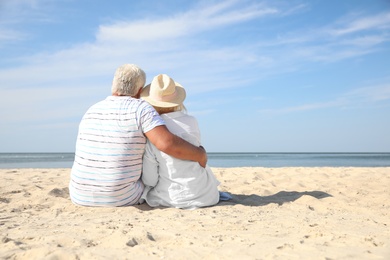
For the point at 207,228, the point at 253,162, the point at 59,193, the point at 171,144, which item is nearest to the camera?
the point at 207,228

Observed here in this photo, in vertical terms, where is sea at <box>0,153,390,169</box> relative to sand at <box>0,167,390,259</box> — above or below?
below

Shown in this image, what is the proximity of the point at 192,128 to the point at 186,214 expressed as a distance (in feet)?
2.79

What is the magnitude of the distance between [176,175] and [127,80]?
1056 millimetres

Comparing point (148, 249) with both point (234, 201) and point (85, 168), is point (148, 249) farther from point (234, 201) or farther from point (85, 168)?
point (234, 201)

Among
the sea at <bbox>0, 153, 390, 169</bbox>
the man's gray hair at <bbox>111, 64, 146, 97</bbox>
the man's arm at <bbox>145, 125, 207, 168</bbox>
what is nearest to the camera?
the man's arm at <bbox>145, 125, 207, 168</bbox>

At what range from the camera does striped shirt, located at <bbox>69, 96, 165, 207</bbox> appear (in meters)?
3.60

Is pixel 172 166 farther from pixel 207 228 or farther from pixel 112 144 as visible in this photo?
pixel 207 228

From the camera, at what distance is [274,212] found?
151 inches

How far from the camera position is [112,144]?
362 cm

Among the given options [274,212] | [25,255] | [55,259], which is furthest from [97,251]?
[274,212]

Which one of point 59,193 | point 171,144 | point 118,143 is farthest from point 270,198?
point 59,193

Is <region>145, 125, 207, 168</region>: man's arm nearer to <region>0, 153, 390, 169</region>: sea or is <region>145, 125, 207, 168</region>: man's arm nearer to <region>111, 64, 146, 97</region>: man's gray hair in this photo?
<region>111, 64, 146, 97</region>: man's gray hair

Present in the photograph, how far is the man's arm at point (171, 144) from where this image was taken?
356 centimetres

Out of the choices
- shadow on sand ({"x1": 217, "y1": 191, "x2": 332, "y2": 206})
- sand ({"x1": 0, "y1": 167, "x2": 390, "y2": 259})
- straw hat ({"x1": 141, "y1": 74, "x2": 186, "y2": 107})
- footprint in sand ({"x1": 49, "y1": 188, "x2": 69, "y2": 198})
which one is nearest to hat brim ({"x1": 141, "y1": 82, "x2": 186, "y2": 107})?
straw hat ({"x1": 141, "y1": 74, "x2": 186, "y2": 107})
